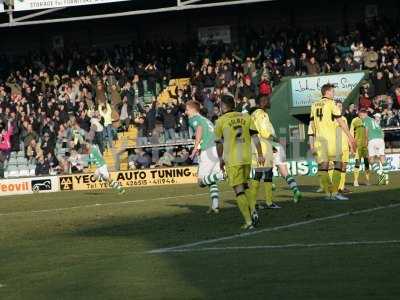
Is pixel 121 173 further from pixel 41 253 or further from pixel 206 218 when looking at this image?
pixel 41 253

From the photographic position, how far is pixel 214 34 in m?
48.7

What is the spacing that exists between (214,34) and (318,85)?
1161 cm

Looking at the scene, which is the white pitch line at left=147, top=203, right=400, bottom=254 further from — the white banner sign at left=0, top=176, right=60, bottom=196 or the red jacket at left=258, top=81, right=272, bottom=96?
the white banner sign at left=0, top=176, right=60, bottom=196

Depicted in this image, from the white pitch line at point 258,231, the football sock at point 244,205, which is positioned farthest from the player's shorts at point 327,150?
the football sock at point 244,205

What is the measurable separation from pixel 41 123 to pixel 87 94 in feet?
7.08

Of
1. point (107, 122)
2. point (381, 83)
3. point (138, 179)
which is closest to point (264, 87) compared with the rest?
point (381, 83)

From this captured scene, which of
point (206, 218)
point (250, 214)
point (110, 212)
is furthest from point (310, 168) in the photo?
point (250, 214)

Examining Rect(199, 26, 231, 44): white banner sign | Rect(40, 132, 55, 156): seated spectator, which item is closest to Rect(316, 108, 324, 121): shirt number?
Rect(40, 132, 55, 156): seated spectator

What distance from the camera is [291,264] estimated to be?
1126 centimetres

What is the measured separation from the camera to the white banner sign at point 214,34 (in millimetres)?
48250

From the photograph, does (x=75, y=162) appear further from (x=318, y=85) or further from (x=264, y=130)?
(x=264, y=130)

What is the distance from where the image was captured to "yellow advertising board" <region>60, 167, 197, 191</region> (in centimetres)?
3662

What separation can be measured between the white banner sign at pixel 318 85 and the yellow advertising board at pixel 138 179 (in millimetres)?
5160

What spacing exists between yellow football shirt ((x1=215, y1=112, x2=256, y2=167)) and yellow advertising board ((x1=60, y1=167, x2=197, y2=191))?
20.0 meters
